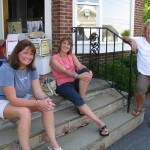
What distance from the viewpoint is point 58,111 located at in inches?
164

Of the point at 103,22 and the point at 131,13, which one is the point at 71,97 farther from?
the point at 131,13

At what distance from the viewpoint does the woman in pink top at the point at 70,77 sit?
394 centimetres

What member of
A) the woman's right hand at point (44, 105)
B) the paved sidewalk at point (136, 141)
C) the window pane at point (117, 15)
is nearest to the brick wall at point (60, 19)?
the window pane at point (117, 15)

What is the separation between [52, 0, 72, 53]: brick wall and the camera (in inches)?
217

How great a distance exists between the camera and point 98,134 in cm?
392

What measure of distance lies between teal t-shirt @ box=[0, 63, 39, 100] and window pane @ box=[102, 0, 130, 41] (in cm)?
386

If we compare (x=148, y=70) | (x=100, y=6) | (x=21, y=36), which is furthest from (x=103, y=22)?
(x=148, y=70)

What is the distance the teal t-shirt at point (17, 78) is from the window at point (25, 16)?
9.04ft

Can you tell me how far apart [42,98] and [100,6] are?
3.78 m

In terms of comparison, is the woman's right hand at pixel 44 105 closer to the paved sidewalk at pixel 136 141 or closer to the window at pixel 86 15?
the paved sidewalk at pixel 136 141

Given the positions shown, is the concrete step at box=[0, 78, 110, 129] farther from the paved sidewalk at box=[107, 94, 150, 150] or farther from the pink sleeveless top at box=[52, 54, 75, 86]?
the paved sidewalk at box=[107, 94, 150, 150]

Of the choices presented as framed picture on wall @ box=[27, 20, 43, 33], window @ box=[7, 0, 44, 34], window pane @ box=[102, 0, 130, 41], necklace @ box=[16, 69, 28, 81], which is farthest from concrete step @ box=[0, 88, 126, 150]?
window pane @ box=[102, 0, 130, 41]

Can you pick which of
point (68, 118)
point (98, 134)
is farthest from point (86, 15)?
point (98, 134)

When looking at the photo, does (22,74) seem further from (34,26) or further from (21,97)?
(34,26)
